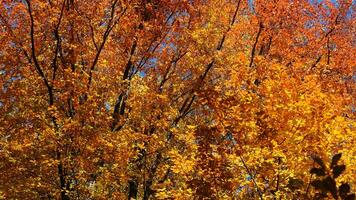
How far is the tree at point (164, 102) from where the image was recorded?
8914mm

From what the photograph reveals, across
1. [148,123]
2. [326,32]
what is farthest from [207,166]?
[326,32]

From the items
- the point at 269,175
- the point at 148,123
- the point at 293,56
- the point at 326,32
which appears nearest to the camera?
the point at 269,175

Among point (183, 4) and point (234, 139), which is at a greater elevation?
point (183, 4)

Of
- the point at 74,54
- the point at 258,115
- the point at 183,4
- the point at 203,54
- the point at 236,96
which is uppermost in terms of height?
the point at 183,4

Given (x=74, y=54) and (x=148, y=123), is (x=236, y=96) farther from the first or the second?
(x=74, y=54)

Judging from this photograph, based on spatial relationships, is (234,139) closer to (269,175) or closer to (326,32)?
(269,175)

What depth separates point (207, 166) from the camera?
8906mm

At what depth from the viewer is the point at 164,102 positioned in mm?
13391

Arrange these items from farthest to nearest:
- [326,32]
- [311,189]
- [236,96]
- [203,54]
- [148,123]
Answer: [326,32], [203,54], [148,123], [236,96], [311,189]

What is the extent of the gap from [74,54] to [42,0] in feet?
7.18

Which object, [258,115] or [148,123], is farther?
[148,123]

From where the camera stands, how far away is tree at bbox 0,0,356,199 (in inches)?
351

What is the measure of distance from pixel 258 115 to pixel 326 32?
39.5 feet

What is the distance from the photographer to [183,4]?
16.8m
